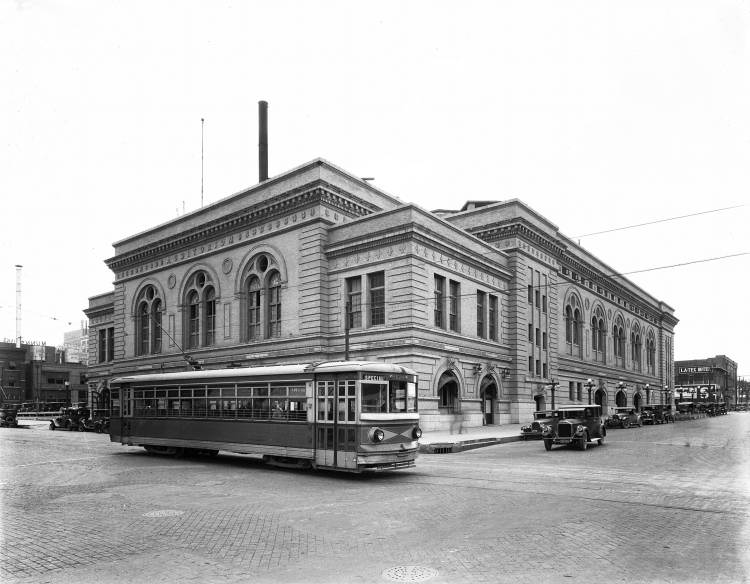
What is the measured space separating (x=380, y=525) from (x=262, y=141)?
41355mm

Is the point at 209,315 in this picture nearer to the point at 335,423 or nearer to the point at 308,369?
the point at 308,369

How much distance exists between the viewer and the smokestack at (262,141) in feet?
155

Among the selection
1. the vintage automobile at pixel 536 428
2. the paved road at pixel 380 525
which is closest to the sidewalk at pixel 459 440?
the vintage automobile at pixel 536 428

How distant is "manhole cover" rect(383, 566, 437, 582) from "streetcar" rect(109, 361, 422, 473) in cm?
856

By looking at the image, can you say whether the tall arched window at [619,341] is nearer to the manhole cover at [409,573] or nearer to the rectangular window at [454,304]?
the rectangular window at [454,304]

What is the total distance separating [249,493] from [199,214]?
35.9 meters

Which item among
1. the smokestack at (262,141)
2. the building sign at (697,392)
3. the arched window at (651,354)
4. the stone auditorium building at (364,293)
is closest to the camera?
the stone auditorium building at (364,293)

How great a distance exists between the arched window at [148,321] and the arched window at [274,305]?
13.5 m

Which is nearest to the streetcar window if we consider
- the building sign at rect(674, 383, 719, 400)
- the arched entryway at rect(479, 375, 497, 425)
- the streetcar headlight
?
the streetcar headlight

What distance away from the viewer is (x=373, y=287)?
121 ft

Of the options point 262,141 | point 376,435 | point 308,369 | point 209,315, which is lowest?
point 376,435

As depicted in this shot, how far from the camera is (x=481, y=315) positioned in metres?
42.2

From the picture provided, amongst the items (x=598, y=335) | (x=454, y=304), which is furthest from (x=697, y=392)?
(x=454, y=304)

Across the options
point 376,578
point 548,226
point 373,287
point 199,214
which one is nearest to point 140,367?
point 199,214
